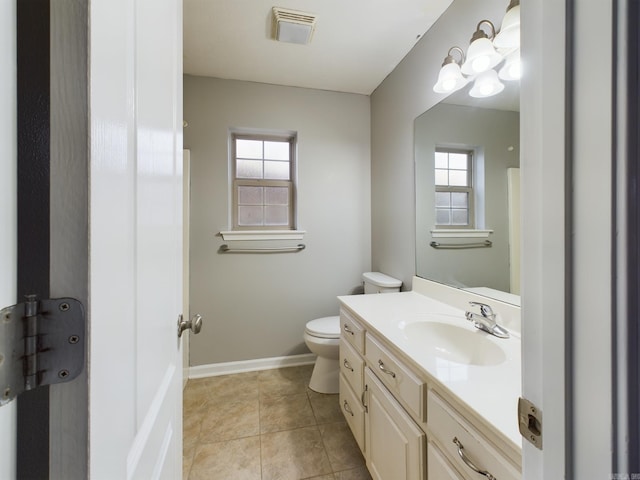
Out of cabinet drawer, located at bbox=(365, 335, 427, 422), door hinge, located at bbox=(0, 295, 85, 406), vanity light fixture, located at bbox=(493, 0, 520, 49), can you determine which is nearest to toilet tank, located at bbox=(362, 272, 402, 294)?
cabinet drawer, located at bbox=(365, 335, 427, 422)

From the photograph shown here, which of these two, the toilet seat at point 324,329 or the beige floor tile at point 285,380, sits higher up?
the toilet seat at point 324,329

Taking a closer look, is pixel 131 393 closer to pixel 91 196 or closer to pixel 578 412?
pixel 91 196

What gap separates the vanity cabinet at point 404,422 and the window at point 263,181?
123cm

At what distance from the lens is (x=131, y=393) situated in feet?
1.49

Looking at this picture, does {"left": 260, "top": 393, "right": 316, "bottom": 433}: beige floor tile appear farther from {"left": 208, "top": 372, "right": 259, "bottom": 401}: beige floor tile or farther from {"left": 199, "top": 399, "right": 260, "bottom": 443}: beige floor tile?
{"left": 208, "top": 372, "right": 259, "bottom": 401}: beige floor tile

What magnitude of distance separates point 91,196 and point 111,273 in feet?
0.36

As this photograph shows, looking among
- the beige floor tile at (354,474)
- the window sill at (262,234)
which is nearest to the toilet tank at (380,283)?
the window sill at (262,234)

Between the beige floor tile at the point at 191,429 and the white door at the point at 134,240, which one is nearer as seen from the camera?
the white door at the point at 134,240

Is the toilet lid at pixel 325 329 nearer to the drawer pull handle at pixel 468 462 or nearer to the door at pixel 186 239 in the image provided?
the door at pixel 186 239

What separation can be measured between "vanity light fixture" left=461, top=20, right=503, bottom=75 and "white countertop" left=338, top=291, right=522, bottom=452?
1.16 m

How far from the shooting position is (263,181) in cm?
240

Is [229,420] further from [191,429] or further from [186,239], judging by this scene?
[186,239]

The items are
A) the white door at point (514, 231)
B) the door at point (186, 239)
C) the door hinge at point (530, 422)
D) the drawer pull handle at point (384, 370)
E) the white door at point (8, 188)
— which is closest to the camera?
the white door at point (8, 188)

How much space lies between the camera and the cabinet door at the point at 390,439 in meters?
0.88
